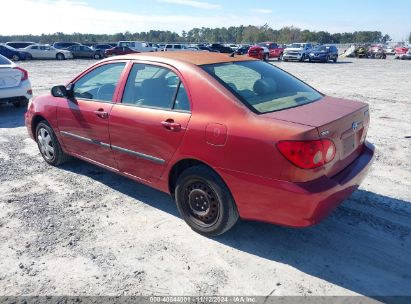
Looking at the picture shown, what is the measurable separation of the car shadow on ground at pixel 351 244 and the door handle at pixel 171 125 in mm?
1078

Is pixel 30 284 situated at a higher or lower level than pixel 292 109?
lower

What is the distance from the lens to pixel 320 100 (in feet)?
Answer: 11.9

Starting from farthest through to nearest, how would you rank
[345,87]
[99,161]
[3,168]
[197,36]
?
1. [197,36]
2. [345,87]
3. [3,168]
4. [99,161]

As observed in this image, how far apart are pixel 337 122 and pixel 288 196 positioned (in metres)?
0.78

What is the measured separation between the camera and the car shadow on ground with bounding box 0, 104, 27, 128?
789 cm

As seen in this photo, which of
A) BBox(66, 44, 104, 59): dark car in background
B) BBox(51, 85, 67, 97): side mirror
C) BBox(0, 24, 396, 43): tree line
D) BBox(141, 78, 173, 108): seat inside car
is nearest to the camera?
BBox(141, 78, 173, 108): seat inside car

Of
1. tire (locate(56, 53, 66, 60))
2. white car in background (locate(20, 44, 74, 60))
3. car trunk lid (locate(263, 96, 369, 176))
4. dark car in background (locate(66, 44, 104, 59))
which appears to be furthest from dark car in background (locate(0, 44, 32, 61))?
car trunk lid (locate(263, 96, 369, 176))

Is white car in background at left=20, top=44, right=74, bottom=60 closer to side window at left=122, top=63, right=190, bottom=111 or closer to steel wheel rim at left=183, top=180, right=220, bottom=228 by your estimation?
side window at left=122, top=63, right=190, bottom=111

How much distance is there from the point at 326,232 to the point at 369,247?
0.41 meters

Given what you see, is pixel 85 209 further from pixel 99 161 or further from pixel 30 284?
pixel 30 284

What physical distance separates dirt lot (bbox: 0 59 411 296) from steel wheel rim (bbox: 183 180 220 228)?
0.19 meters

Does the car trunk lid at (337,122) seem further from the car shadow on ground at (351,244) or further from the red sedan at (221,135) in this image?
the car shadow on ground at (351,244)

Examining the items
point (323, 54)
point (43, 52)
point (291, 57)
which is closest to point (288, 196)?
point (323, 54)

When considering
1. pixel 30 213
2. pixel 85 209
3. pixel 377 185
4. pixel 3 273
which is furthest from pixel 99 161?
pixel 377 185
